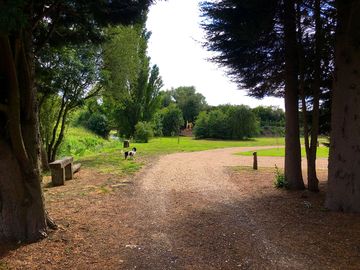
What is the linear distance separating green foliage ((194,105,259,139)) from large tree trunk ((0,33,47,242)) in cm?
4492

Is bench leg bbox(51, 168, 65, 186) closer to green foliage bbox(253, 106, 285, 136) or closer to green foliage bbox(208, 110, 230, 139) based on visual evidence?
green foliage bbox(208, 110, 230, 139)

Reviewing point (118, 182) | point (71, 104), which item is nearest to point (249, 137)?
point (71, 104)

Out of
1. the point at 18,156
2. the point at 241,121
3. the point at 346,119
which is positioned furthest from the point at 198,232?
the point at 241,121

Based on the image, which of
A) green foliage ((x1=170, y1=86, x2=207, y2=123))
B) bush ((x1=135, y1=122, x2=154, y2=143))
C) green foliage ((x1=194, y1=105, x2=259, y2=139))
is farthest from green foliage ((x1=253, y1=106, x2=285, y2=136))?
bush ((x1=135, y1=122, x2=154, y2=143))

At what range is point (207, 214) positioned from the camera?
278 inches

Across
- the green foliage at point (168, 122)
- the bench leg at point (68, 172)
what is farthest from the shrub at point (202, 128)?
the bench leg at point (68, 172)

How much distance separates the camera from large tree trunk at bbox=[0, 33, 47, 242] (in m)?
5.00

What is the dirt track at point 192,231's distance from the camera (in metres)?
4.67

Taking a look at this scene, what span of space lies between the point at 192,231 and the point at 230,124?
4442 centimetres

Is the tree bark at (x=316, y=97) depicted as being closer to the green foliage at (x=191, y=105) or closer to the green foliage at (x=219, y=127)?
the green foliage at (x=219, y=127)

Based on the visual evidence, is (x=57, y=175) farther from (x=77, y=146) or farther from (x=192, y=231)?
(x=77, y=146)

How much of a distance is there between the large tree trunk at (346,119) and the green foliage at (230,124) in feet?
139

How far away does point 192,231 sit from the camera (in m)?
5.95

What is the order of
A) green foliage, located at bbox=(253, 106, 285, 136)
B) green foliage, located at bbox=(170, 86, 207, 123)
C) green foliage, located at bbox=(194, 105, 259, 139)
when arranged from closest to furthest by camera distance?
Result: green foliage, located at bbox=(194, 105, 259, 139)
green foliage, located at bbox=(253, 106, 285, 136)
green foliage, located at bbox=(170, 86, 207, 123)
